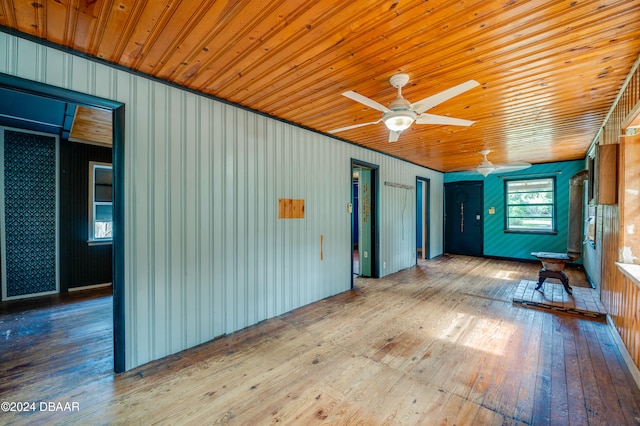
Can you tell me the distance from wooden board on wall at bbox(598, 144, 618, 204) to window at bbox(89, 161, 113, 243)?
274 inches

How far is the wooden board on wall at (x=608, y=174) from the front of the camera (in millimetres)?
2801

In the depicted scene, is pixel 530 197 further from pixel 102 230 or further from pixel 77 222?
pixel 77 222

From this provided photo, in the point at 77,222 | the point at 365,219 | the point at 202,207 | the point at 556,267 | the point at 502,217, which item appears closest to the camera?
the point at 202,207

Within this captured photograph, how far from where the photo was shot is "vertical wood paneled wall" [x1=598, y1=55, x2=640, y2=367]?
2244 millimetres

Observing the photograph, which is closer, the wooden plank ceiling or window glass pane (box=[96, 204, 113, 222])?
the wooden plank ceiling

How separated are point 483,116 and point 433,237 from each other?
4.99m

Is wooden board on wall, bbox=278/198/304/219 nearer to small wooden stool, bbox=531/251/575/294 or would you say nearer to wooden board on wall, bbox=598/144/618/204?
wooden board on wall, bbox=598/144/618/204

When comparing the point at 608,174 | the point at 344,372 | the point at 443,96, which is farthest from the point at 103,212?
the point at 608,174

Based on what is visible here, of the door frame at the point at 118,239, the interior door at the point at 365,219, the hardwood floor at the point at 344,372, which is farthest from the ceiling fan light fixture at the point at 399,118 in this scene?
the interior door at the point at 365,219

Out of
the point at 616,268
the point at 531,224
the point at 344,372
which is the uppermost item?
the point at 531,224

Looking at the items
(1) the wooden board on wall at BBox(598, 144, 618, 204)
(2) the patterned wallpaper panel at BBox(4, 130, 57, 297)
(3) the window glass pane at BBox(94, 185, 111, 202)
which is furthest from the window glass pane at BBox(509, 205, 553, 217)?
(2) the patterned wallpaper panel at BBox(4, 130, 57, 297)

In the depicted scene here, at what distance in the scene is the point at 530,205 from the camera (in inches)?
280

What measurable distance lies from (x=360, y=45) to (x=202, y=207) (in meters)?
2.03

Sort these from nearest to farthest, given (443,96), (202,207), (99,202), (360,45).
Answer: (360,45) → (443,96) → (202,207) → (99,202)
